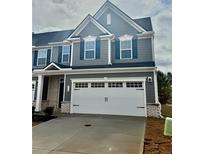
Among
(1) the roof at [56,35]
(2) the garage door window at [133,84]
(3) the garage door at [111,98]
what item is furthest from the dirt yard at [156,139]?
(1) the roof at [56,35]

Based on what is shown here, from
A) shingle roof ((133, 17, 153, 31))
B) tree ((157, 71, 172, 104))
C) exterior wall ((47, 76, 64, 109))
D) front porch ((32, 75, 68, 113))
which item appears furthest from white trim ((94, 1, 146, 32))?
exterior wall ((47, 76, 64, 109))

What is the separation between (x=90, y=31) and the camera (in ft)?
13.6

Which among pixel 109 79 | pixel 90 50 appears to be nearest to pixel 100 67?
pixel 109 79

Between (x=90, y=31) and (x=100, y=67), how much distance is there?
919mm

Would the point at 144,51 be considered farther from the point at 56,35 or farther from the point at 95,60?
the point at 56,35

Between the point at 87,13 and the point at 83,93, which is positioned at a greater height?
the point at 87,13

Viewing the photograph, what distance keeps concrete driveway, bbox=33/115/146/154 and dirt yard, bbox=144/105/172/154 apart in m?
0.09

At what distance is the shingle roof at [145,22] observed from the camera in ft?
10.1

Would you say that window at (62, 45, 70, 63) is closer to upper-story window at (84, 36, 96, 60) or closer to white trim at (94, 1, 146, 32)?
upper-story window at (84, 36, 96, 60)

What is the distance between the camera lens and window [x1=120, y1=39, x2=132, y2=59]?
3736 millimetres

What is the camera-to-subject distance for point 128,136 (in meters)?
2.60
